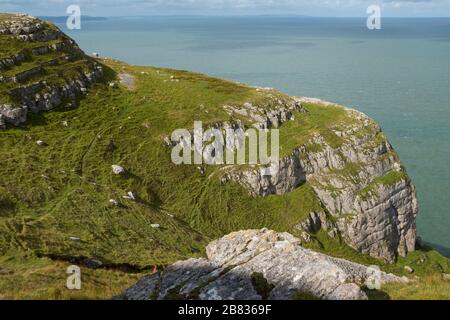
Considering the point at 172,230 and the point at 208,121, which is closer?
the point at 172,230

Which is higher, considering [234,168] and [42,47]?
[42,47]

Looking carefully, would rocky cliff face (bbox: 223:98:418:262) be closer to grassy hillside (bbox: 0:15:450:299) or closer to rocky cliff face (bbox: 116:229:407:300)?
grassy hillside (bbox: 0:15:450:299)

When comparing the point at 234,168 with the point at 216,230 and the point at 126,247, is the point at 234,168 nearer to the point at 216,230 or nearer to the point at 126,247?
the point at 216,230

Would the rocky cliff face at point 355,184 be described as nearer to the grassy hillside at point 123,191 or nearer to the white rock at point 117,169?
the grassy hillside at point 123,191

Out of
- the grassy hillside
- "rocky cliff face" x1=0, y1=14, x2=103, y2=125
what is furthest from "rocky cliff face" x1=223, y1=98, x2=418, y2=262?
"rocky cliff face" x1=0, y1=14, x2=103, y2=125

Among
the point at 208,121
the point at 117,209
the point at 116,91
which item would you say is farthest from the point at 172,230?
the point at 116,91

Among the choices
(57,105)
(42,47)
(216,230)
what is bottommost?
(216,230)

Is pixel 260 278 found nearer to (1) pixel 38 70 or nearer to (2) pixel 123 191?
(2) pixel 123 191

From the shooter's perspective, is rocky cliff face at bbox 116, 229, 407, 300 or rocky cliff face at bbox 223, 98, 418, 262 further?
rocky cliff face at bbox 223, 98, 418, 262
